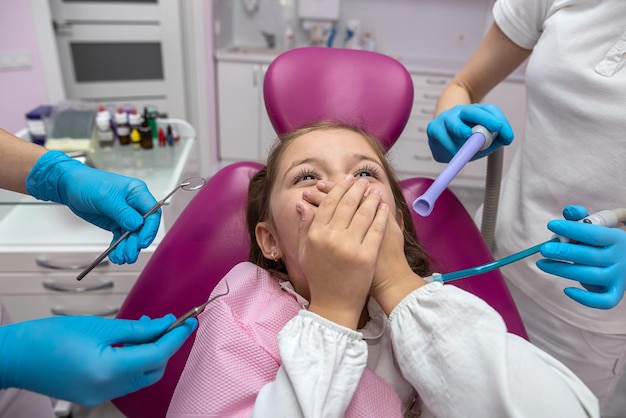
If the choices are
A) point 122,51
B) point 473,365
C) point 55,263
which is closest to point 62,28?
point 122,51

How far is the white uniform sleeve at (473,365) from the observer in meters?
0.61

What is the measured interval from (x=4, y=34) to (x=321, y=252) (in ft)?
8.83

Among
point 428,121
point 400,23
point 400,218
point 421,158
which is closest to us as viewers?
point 400,218

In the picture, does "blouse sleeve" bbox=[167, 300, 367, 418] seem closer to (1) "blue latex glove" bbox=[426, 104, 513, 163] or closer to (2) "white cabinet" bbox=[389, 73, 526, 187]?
(1) "blue latex glove" bbox=[426, 104, 513, 163]

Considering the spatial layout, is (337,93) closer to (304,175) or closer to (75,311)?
(304,175)

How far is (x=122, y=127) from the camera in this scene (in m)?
1.82

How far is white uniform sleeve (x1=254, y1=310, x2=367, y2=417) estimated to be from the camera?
640 millimetres

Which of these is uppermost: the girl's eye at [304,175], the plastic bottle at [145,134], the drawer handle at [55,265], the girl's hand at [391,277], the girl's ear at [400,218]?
the girl's eye at [304,175]

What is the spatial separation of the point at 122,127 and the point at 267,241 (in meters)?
1.15

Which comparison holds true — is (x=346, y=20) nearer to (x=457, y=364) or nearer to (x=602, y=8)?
(x=602, y=8)

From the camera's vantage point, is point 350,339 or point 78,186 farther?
point 78,186

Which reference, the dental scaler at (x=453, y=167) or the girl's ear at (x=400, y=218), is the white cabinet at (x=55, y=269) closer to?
the girl's ear at (x=400, y=218)

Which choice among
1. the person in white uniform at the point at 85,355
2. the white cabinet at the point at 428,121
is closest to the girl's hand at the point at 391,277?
the person in white uniform at the point at 85,355

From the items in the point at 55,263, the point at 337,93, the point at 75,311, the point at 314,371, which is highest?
the point at 337,93
